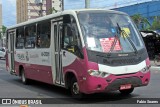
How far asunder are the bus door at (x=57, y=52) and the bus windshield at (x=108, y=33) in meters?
1.40

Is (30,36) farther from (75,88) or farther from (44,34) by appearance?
(75,88)

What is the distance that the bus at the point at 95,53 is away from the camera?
10.2 m

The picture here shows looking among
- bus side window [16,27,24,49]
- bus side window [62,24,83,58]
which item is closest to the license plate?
bus side window [62,24,83,58]

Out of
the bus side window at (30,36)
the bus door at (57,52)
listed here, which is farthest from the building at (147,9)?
the bus door at (57,52)

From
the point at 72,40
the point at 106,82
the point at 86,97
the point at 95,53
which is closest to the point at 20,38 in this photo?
the point at 72,40

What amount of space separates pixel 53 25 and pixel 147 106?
4.58m

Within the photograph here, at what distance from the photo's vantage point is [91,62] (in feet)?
33.2

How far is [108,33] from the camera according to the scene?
10805 mm

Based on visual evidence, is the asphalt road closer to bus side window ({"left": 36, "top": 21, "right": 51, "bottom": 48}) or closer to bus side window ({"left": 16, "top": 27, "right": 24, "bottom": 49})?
bus side window ({"left": 36, "top": 21, "right": 51, "bottom": 48})

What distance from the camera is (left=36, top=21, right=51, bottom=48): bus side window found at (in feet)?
42.8

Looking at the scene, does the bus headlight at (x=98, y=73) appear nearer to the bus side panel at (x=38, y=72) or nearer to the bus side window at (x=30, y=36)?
the bus side panel at (x=38, y=72)

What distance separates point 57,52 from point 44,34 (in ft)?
5.23

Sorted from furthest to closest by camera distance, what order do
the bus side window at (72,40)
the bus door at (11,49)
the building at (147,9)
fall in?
the building at (147,9)
the bus door at (11,49)
the bus side window at (72,40)

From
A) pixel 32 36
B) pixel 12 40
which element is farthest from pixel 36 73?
pixel 12 40
